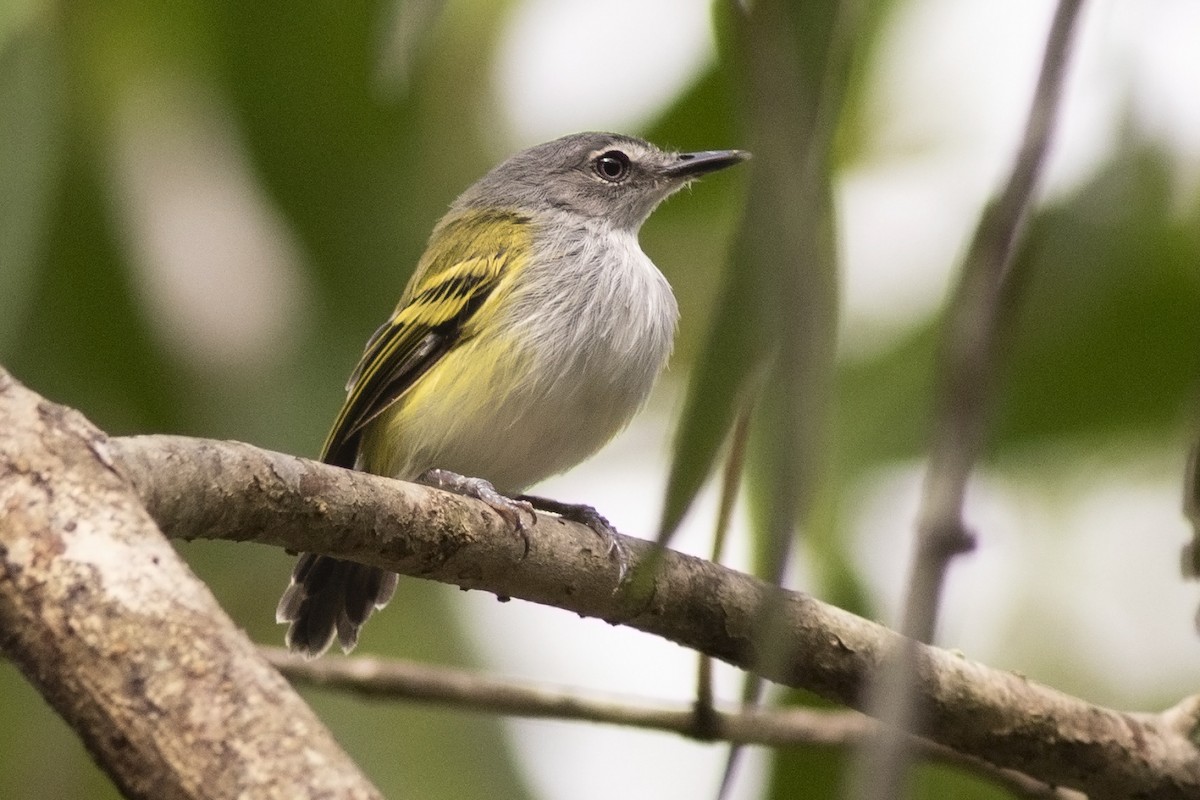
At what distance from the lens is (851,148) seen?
18.2 feet

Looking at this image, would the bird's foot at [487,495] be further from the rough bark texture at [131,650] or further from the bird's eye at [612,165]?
the bird's eye at [612,165]

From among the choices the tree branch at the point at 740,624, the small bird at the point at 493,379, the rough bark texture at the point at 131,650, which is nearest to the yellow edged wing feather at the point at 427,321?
the small bird at the point at 493,379

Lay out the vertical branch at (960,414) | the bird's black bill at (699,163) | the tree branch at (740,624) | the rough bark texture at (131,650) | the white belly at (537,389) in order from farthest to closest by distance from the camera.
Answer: the bird's black bill at (699,163), the white belly at (537,389), the tree branch at (740,624), the rough bark texture at (131,650), the vertical branch at (960,414)

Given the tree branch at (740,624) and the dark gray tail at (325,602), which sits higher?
the tree branch at (740,624)

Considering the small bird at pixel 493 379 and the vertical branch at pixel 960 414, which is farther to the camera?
the small bird at pixel 493 379

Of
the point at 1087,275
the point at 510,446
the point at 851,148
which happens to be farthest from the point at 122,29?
the point at 1087,275

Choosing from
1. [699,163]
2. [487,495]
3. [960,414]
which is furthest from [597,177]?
[960,414]

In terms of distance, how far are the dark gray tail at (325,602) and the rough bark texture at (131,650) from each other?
2253 mm

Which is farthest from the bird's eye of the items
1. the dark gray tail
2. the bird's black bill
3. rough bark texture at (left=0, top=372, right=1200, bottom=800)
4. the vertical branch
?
the vertical branch

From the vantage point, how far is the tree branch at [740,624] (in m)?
2.80

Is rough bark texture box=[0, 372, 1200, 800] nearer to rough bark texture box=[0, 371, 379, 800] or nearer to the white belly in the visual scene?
rough bark texture box=[0, 371, 379, 800]

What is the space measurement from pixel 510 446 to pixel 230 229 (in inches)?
63.6

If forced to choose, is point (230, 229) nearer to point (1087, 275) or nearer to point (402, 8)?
point (402, 8)

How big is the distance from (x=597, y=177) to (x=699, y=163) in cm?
47
